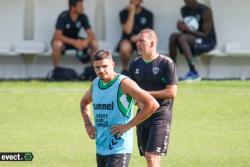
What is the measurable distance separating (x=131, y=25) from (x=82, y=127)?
5770mm

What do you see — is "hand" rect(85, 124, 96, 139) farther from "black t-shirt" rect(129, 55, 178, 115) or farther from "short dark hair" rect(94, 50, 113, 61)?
"black t-shirt" rect(129, 55, 178, 115)

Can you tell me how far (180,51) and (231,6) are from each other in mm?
2010

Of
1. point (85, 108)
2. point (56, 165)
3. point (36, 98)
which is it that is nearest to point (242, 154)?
point (56, 165)

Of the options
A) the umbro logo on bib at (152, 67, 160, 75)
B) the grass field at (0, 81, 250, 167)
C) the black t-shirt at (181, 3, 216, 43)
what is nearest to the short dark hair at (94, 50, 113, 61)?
the umbro logo on bib at (152, 67, 160, 75)

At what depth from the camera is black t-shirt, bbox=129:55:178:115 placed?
434 inches

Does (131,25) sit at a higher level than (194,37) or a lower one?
higher

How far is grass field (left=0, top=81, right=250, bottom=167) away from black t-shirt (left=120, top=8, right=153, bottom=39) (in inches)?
73.9

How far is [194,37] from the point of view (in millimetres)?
21219

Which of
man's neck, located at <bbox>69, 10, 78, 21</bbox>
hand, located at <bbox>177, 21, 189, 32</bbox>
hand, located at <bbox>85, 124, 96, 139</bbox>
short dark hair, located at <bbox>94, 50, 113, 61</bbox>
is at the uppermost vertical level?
short dark hair, located at <bbox>94, 50, 113, 61</bbox>

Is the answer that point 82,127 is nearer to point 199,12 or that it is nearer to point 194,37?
point 194,37

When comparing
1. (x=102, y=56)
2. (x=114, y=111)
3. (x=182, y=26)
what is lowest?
(x=182, y=26)

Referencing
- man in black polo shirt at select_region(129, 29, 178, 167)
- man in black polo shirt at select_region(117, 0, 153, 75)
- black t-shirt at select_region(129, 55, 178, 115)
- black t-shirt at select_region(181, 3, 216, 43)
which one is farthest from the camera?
black t-shirt at select_region(181, 3, 216, 43)

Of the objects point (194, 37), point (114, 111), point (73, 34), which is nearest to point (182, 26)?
point (194, 37)

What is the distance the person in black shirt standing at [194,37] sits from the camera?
21094 millimetres
